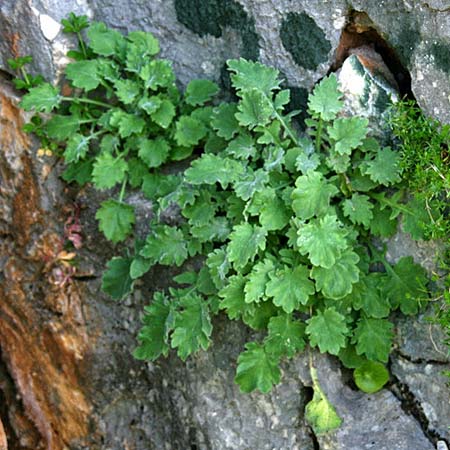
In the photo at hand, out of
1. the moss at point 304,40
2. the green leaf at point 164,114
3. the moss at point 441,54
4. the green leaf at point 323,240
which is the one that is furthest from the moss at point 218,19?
the green leaf at point 323,240

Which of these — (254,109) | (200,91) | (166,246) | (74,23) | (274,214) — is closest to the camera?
(274,214)

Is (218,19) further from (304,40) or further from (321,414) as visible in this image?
(321,414)

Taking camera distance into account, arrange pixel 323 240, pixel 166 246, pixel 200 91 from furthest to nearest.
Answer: pixel 200 91 < pixel 166 246 < pixel 323 240

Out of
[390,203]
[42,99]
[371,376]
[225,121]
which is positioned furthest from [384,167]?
[42,99]

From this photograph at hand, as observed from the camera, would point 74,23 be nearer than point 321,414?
No

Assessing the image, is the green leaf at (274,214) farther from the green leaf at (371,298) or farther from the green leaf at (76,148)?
the green leaf at (76,148)

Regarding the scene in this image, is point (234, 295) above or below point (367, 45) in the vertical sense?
below

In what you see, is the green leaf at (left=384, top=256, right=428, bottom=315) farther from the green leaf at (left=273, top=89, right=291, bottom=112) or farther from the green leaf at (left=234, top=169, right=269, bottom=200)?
the green leaf at (left=273, top=89, right=291, bottom=112)
